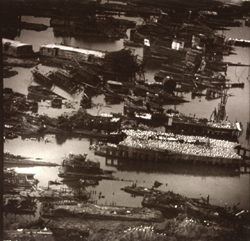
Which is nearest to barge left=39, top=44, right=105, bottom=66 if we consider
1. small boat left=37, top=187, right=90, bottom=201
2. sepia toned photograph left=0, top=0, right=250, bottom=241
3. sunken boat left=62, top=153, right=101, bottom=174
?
sepia toned photograph left=0, top=0, right=250, bottom=241

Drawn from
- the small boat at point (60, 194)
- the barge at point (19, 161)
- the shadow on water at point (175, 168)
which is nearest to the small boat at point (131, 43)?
the shadow on water at point (175, 168)

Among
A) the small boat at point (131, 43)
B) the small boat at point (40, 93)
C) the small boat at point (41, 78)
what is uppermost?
the small boat at point (131, 43)

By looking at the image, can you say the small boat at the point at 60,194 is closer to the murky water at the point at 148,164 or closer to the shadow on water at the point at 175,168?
the murky water at the point at 148,164

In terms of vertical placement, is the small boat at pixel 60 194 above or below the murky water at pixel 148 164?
below

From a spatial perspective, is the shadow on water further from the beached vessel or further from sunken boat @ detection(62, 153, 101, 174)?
the beached vessel

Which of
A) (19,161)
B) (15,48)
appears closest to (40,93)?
(15,48)

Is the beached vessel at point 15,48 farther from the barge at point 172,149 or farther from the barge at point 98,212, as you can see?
the barge at point 98,212

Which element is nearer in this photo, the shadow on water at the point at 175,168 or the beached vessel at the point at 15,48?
the beached vessel at the point at 15,48

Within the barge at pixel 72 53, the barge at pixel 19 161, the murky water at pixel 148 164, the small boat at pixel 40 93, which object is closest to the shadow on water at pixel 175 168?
the murky water at pixel 148 164
